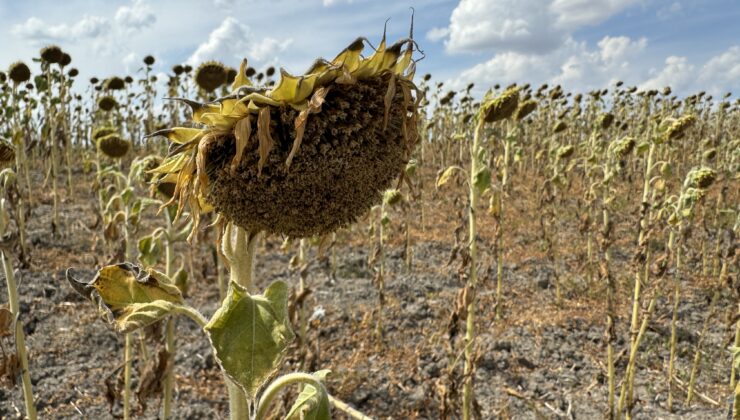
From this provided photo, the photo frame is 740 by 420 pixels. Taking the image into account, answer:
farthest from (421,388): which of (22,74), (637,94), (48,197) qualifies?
(637,94)

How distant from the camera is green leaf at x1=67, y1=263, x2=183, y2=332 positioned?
116 centimetres

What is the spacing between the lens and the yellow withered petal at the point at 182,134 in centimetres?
105

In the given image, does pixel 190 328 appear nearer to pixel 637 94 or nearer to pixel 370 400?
pixel 370 400

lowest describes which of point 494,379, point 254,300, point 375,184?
point 494,379

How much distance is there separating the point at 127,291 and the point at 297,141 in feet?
1.81

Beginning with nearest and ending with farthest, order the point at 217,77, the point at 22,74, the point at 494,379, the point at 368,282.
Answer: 1. the point at 217,77
2. the point at 494,379
3. the point at 368,282
4. the point at 22,74

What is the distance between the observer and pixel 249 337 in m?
0.97

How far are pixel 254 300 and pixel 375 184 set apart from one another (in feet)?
1.14

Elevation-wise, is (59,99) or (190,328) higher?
(59,99)

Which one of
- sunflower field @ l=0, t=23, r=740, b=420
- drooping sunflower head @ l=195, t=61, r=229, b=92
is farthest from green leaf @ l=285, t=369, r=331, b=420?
drooping sunflower head @ l=195, t=61, r=229, b=92

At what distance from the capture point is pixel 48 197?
10766 millimetres

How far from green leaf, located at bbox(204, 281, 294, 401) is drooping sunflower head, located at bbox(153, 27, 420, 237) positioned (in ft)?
0.57

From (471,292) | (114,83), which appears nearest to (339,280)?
(471,292)

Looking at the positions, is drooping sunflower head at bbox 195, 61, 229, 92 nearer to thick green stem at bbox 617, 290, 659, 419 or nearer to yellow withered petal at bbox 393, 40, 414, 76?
yellow withered petal at bbox 393, 40, 414, 76
